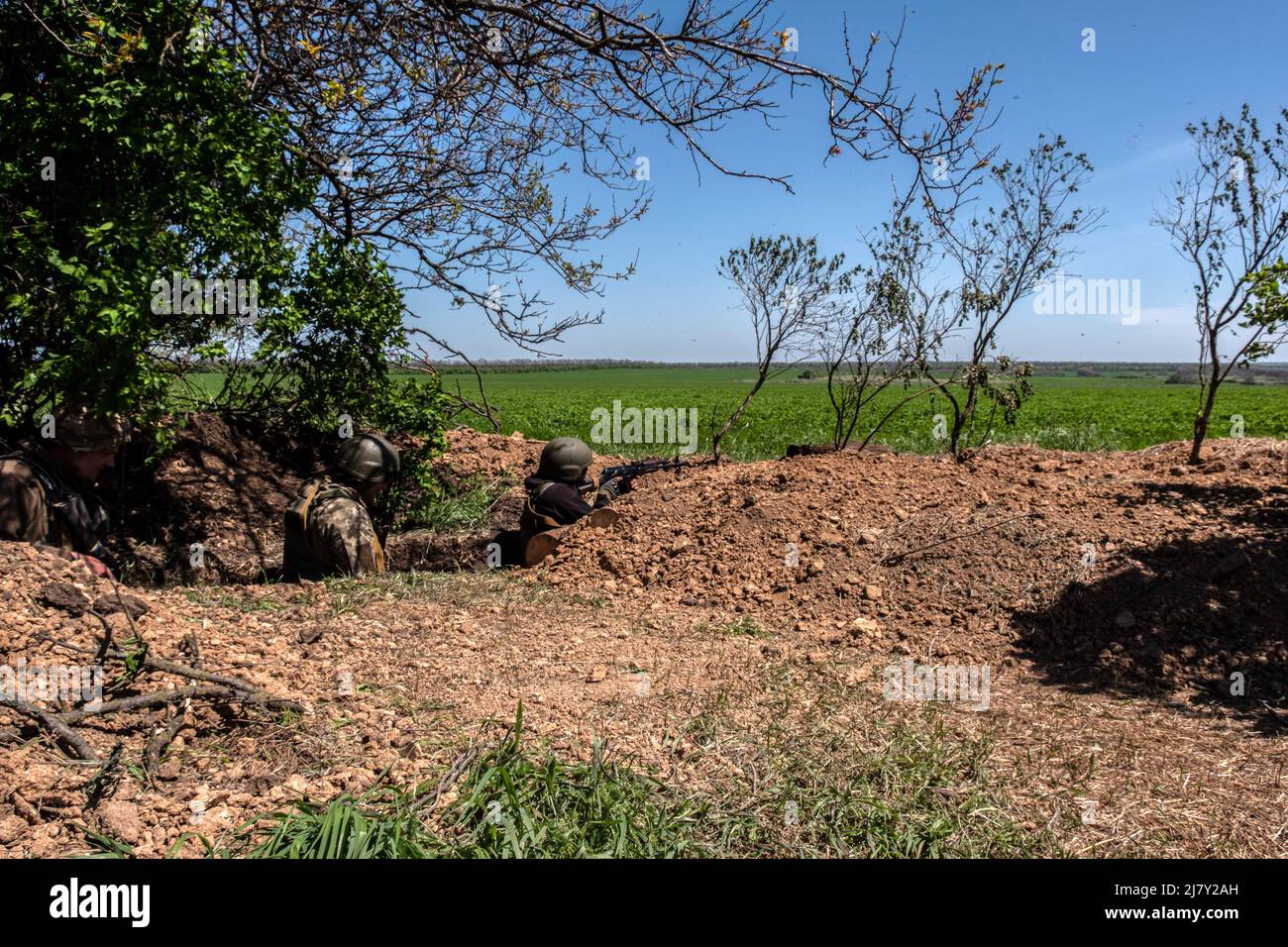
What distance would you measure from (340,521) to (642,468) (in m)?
4.24

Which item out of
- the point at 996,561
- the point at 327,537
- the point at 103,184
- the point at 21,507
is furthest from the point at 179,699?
the point at 996,561

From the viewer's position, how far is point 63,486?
5.04 m

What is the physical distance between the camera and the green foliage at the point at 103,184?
511 cm

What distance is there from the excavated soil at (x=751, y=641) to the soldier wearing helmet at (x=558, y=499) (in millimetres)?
289

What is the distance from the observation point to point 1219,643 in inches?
184

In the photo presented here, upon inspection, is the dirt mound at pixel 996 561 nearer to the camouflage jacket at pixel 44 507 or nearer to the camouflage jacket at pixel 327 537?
the camouflage jacket at pixel 327 537

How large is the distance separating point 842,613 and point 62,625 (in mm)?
4394

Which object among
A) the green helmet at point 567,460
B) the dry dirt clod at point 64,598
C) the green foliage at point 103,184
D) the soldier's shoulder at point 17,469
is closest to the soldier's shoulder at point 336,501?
the green foliage at point 103,184

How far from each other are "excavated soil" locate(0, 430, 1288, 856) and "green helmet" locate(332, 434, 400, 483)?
3.85ft

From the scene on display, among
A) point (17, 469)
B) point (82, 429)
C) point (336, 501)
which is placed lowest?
point (336, 501)

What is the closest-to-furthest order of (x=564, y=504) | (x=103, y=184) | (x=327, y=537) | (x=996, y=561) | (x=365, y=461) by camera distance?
1. (x=103, y=184)
2. (x=996, y=561)
3. (x=327, y=537)
4. (x=365, y=461)
5. (x=564, y=504)

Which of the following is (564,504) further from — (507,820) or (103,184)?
(507,820)
